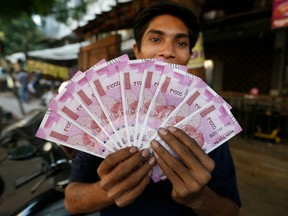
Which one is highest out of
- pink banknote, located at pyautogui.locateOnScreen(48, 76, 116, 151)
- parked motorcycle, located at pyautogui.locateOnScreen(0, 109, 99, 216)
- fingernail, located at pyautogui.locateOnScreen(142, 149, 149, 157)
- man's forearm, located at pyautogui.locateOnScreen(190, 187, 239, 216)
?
pink banknote, located at pyautogui.locateOnScreen(48, 76, 116, 151)

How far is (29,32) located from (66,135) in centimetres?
2349

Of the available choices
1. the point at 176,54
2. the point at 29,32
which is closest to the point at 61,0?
the point at 176,54

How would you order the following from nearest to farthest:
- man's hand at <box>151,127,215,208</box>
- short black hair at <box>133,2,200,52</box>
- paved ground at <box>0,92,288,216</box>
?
1. man's hand at <box>151,127,215,208</box>
2. short black hair at <box>133,2,200,52</box>
3. paved ground at <box>0,92,288,216</box>

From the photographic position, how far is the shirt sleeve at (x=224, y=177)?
104 cm

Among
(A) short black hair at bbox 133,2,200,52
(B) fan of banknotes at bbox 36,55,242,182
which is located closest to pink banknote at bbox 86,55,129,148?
(B) fan of banknotes at bbox 36,55,242,182

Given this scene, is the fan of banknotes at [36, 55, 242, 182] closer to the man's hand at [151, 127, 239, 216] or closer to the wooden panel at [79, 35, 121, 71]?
the man's hand at [151, 127, 239, 216]

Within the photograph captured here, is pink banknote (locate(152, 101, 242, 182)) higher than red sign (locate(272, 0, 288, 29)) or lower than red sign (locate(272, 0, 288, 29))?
lower

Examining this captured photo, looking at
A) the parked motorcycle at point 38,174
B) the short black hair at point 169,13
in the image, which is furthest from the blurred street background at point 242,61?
the short black hair at point 169,13

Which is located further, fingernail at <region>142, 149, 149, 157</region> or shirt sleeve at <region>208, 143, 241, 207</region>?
shirt sleeve at <region>208, 143, 241, 207</region>

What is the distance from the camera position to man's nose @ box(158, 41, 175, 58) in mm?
1064

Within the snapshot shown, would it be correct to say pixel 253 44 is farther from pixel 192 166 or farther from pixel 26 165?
pixel 192 166

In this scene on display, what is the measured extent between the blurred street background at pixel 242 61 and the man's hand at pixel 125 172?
6.43ft

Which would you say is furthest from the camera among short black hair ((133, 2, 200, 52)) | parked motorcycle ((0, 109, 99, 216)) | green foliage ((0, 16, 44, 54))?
green foliage ((0, 16, 44, 54))

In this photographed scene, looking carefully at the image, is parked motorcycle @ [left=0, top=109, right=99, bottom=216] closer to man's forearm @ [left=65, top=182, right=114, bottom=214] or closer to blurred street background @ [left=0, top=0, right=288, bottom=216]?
man's forearm @ [left=65, top=182, right=114, bottom=214]
